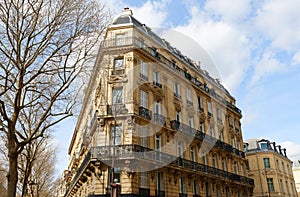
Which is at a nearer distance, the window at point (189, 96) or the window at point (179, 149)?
the window at point (179, 149)

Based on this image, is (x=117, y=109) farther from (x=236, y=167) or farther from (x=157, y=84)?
(x=236, y=167)

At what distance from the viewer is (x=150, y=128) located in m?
20.2

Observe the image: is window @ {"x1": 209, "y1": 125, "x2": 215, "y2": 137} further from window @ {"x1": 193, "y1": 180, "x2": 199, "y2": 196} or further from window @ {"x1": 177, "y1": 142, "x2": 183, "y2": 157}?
window @ {"x1": 193, "y1": 180, "x2": 199, "y2": 196}

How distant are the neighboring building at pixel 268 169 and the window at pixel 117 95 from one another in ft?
83.3

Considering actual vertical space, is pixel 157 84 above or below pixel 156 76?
below

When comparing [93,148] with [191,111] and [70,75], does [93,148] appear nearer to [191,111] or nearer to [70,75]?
[70,75]

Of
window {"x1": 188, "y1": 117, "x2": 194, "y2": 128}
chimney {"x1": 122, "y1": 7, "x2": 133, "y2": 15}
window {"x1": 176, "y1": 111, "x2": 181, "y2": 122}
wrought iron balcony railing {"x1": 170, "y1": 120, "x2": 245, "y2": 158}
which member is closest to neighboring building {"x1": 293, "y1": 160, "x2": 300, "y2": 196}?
wrought iron balcony railing {"x1": 170, "y1": 120, "x2": 245, "y2": 158}

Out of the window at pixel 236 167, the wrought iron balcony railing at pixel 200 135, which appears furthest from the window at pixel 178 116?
the window at pixel 236 167

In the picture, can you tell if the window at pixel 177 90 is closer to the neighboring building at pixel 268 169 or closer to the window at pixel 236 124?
the window at pixel 236 124

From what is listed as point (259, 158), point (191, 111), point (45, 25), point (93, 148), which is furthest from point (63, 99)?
point (259, 158)

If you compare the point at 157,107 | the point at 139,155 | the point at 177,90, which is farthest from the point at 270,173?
the point at 139,155

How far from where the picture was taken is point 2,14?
10367 mm

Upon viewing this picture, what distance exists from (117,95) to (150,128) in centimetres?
330

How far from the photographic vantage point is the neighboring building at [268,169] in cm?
3659
